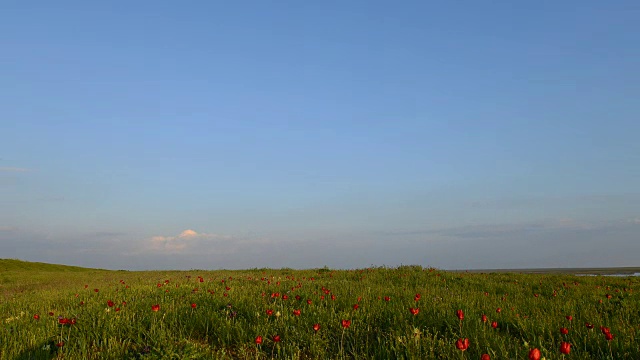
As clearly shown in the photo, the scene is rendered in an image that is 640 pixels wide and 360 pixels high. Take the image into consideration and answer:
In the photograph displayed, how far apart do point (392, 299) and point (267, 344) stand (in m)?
3.64

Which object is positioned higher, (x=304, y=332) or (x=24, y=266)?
(x=304, y=332)

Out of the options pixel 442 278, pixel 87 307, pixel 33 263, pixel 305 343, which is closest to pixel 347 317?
pixel 305 343

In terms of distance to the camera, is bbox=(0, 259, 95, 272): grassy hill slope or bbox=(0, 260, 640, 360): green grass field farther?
bbox=(0, 259, 95, 272): grassy hill slope

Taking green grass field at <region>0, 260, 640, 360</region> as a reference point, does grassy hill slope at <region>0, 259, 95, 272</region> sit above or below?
below

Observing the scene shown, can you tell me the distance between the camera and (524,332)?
592 centimetres

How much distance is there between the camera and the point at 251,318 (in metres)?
6.82

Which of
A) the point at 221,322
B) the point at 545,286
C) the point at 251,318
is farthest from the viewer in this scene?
the point at 545,286

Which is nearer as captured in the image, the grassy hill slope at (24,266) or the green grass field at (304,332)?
the green grass field at (304,332)

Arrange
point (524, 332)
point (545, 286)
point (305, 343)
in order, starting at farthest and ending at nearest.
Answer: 1. point (545, 286)
2. point (524, 332)
3. point (305, 343)

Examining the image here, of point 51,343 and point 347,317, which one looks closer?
point 51,343

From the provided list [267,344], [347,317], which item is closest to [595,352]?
[347,317]

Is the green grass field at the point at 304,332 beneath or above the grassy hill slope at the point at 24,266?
above

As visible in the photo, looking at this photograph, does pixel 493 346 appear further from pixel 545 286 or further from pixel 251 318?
pixel 545 286

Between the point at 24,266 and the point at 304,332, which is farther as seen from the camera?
the point at 24,266
